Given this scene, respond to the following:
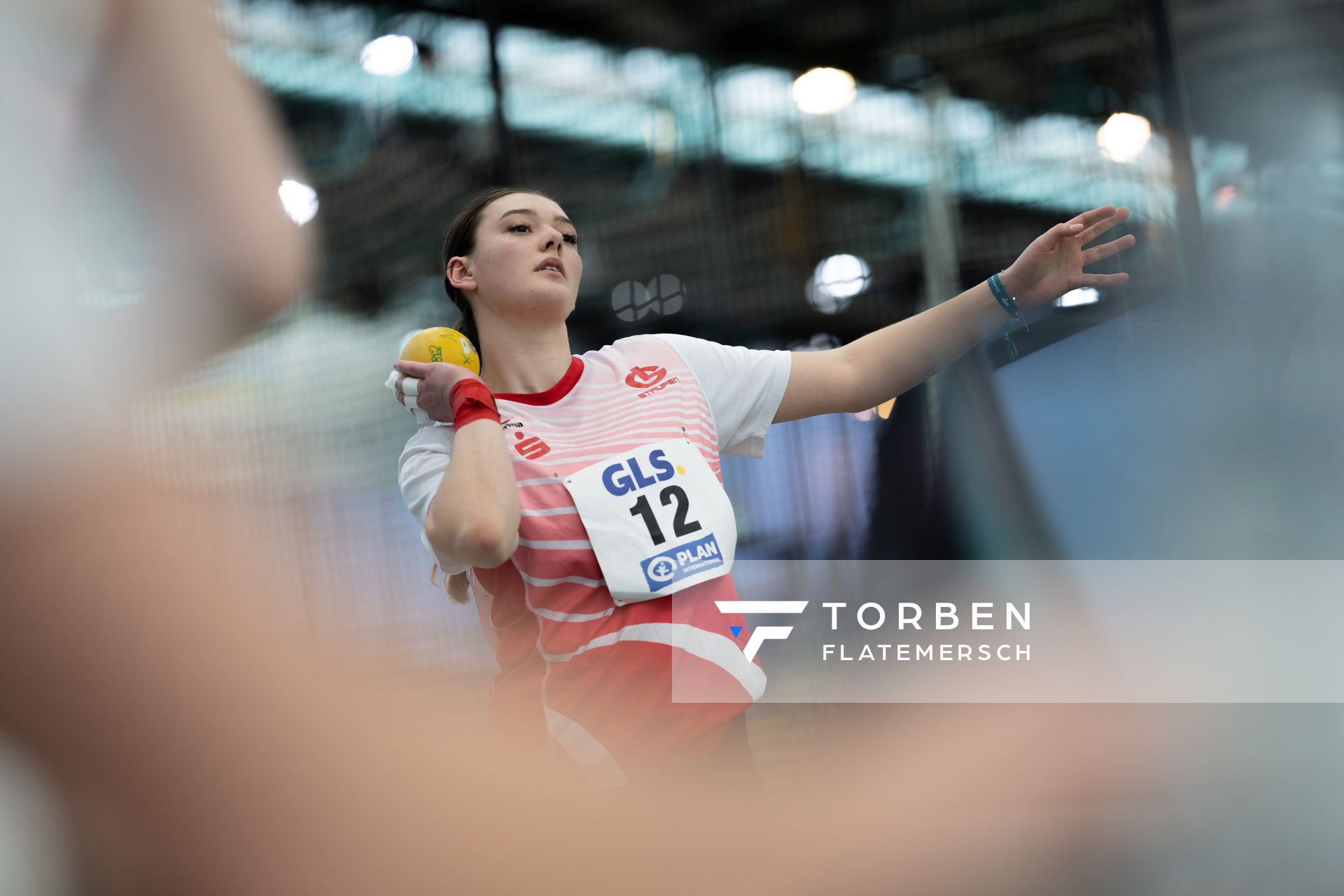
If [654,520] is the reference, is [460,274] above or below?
above

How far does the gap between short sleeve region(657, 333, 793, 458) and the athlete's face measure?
0.15 metres

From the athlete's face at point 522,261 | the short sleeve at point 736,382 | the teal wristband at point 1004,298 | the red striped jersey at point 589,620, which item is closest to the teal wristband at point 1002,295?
the teal wristband at point 1004,298

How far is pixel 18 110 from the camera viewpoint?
0.49m

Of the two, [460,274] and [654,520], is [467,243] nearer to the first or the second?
[460,274]

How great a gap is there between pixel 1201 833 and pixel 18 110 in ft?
4.80

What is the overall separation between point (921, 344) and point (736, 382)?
23 cm

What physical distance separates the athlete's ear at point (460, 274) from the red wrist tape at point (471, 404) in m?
0.24

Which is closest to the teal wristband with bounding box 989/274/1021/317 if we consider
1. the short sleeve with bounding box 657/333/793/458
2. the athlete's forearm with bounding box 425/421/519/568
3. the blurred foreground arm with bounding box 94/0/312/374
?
the short sleeve with bounding box 657/333/793/458

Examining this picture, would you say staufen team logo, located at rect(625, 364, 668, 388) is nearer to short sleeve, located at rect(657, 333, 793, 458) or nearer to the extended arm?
short sleeve, located at rect(657, 333, 793, 458)

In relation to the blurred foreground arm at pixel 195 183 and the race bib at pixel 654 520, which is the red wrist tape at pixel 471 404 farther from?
the blurred foreground arm at pixel 195 183

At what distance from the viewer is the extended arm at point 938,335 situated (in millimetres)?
1162

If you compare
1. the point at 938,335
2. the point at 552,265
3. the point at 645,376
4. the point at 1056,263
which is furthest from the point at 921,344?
the point at 552,265

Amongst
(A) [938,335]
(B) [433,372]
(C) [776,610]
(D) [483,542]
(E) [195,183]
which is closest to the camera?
(E) [195,183]

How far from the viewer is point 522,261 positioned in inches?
48.1
